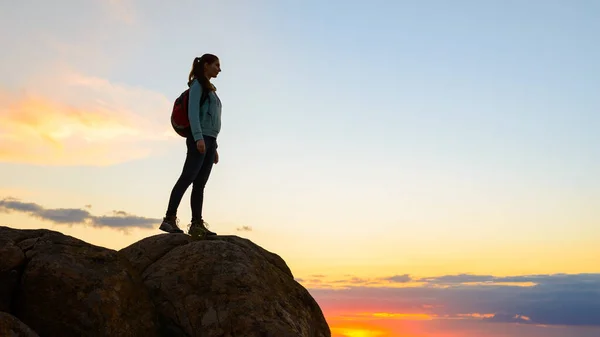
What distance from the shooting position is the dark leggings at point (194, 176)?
42.5 feet

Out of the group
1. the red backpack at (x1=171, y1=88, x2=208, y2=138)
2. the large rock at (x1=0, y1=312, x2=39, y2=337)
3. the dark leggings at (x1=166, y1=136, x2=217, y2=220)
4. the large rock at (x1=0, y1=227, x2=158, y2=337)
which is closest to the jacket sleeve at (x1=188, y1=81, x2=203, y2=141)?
the red backpack at (x1=171, y1=88, x2=208, y2=138)

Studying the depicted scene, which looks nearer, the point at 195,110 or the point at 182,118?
the point at 195,110

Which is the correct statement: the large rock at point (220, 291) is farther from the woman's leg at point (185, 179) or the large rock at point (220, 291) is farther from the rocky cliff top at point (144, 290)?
the woman's leg at point (185, 179)

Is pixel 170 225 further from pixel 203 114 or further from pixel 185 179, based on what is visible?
pixel 203 114

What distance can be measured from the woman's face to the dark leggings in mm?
1365

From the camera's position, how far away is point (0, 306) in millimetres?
9281

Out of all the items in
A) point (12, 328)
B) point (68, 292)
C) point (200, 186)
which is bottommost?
point (12, 328)

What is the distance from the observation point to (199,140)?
12625 mm

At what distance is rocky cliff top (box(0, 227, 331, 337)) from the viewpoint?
30.9 feet

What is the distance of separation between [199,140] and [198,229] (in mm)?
1846

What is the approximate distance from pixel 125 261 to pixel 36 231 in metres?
1.60

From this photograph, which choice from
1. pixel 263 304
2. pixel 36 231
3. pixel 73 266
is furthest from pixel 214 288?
pixel 36 231

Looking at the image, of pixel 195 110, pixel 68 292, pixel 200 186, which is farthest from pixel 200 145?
pixel 68 292

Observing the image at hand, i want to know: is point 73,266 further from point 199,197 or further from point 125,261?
point 199,197
